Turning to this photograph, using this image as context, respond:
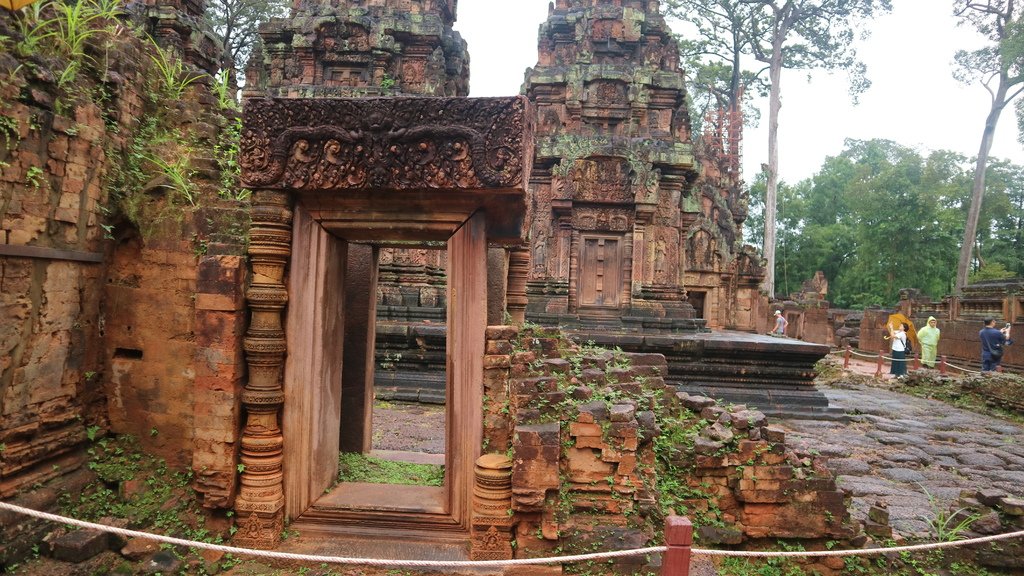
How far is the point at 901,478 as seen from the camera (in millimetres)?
6336

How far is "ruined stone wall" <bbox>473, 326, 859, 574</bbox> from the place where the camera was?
136 inches

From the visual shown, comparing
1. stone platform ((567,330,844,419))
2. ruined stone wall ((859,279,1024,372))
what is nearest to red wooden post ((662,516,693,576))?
stone platform ((567,330,844,419))

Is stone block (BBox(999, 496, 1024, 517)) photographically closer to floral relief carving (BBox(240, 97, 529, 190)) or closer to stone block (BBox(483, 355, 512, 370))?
stone block (BBox(483, 355, 512, 370))

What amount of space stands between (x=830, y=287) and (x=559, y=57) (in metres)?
32.1

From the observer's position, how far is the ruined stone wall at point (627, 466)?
11.3 feet

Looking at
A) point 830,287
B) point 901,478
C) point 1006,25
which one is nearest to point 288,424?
point 901,478

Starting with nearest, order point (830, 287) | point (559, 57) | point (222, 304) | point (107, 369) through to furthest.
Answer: point (222, 304), point (107, 369), point (559, 57), point (830, 287)

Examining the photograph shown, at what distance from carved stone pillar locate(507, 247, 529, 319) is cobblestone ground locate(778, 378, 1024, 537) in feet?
8.53

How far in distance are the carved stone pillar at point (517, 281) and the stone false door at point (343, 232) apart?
136cm

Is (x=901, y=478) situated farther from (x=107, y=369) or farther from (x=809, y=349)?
(x=107, y=369)

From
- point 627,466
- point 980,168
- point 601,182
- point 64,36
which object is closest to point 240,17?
point 601,182

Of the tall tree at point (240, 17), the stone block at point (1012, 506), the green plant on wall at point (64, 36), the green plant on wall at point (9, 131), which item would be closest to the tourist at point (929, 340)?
the stone block at point (1012, 506)

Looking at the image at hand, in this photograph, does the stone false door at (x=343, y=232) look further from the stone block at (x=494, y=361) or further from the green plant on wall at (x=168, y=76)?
the green plant on wall at (x=168, y=76)

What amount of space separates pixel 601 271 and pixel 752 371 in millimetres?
4063
